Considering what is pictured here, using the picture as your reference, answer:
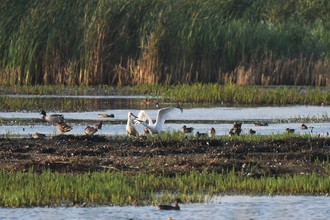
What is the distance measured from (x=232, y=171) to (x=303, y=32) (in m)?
18.4

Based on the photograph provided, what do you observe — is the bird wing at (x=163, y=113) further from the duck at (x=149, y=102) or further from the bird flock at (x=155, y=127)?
the duck at (x=149, y=102)

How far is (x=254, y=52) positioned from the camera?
88.1 feet

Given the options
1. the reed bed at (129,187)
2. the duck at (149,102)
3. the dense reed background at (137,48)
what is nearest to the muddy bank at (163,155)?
the reed bed at (129,187)

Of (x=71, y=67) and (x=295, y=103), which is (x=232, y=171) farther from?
(x=71, y=67)

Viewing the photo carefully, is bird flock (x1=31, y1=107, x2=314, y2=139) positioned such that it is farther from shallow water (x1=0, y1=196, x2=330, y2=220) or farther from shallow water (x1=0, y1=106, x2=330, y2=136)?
shallow water (x1=0, y1=196, x2=330, y2=220)

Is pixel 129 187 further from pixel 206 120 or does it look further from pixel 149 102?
pixel 149 102

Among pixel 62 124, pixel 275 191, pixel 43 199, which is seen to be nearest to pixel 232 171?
pixel 275 191

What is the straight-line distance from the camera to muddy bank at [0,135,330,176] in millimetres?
11312

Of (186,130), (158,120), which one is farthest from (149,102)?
(158,120)

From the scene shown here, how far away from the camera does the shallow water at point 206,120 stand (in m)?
16.6

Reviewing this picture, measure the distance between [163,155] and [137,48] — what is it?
542 inches

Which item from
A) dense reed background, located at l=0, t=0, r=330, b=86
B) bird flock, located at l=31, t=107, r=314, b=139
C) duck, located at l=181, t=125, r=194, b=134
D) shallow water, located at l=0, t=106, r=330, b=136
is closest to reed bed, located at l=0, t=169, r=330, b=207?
bird flock, located at l=31, t=107, r=314, b=139

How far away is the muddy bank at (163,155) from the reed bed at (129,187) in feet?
1.50

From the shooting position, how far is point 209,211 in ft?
30.3
